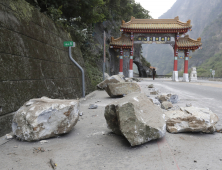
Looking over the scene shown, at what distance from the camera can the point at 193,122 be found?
8.26 feet

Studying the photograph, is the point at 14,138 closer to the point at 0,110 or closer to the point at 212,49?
the point at 0,110

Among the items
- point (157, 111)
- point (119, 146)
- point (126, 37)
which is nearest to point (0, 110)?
point (119, 146)

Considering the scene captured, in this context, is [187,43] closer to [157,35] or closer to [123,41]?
[157,35]

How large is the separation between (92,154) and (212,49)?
73243mm

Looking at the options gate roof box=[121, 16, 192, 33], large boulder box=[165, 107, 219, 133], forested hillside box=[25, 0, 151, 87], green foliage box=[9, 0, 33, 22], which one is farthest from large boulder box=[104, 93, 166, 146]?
gate roof box=[121, 16, 192, 33]

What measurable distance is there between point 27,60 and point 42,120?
71.8 inches

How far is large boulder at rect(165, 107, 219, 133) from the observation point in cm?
248

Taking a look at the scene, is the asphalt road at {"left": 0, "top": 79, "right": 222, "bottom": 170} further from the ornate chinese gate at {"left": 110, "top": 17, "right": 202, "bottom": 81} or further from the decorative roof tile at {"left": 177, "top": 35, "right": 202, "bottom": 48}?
the decorative roof tile at {"left": 177, "top": 35, "right": 202, "bottom": 48}

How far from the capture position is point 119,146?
2184 mm

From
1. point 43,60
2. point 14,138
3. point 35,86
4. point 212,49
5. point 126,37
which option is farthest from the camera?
point 212,49

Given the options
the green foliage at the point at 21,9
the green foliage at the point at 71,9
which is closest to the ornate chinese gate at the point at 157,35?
the green foliage at the point at 71,9

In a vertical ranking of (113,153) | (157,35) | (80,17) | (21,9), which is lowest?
(113,153)

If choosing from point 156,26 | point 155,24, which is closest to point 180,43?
point 156,26

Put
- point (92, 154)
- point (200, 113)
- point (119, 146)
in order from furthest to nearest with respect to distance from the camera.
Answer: point (200, 113) < point (119, 146) < point (92, 154)
